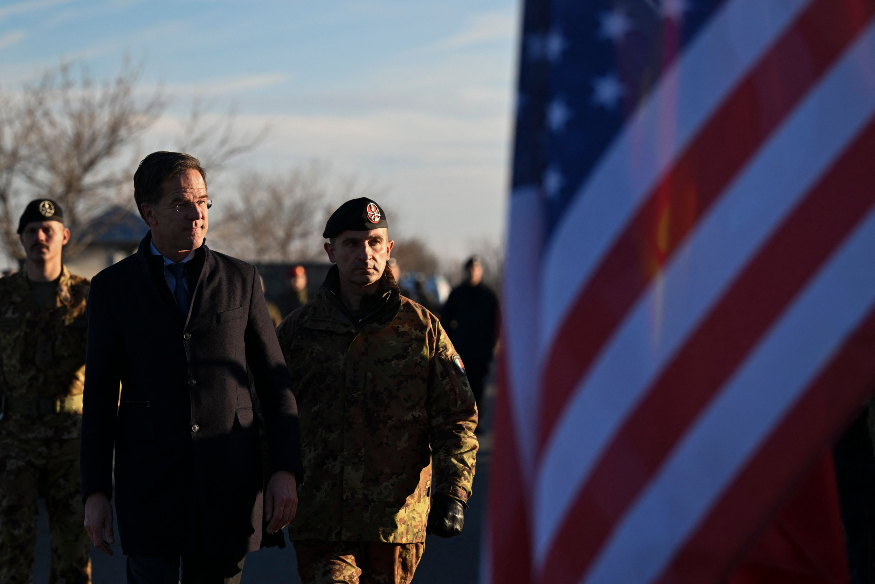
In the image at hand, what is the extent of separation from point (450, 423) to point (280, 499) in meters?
0.75

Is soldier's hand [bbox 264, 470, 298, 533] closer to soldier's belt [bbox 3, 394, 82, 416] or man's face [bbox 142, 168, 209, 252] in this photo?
man's face [bbox 142, 168, 209, 252]

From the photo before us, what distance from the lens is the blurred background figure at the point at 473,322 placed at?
12289mm

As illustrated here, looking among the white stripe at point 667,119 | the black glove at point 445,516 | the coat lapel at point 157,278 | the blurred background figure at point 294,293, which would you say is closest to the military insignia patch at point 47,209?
the coat lapel at point 157,278

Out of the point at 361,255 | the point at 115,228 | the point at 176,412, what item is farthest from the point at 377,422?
the point at 115,228

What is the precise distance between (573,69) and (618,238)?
1.17 feet

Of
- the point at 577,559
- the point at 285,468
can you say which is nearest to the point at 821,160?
the point at 577,559

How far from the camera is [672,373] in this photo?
202cm

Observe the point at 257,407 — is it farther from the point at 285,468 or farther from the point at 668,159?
the point at 668,159

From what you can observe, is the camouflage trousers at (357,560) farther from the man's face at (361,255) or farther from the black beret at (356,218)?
the black beret at (356,218)

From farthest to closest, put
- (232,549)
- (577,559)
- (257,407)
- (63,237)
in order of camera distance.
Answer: (63,237) → (257,407) → (232,549) → (577,559)

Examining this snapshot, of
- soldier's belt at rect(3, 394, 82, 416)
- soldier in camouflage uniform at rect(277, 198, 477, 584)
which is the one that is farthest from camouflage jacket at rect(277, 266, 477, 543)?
soldier's belt at rect(3, 394, 82, 416)

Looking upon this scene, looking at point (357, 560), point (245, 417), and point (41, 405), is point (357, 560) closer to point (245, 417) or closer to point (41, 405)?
point (245, 417)

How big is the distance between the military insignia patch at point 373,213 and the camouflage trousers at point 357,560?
125 cm

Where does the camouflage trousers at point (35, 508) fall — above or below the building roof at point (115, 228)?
above
